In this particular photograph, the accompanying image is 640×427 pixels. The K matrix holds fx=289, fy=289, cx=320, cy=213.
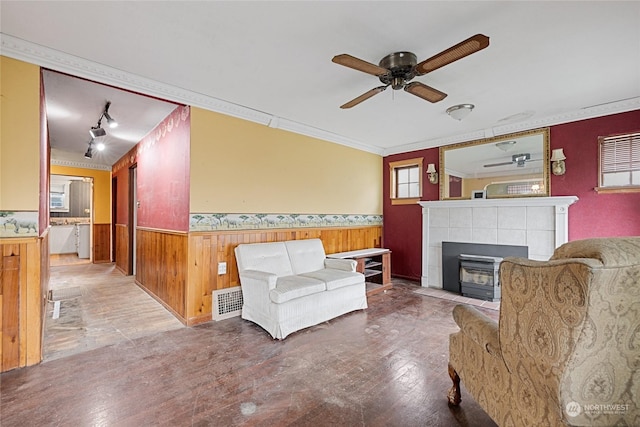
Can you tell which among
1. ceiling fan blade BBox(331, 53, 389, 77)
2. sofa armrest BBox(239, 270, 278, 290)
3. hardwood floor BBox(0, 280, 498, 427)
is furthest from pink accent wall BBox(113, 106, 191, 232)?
ceiling fan blade BBox(331, 53, 389, 77)

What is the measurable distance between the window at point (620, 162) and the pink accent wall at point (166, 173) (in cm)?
512

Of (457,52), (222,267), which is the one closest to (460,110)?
(457,52)

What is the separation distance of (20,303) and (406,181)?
18.1ft

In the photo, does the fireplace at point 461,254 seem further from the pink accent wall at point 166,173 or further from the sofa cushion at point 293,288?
the pink accent wall at point 166,173

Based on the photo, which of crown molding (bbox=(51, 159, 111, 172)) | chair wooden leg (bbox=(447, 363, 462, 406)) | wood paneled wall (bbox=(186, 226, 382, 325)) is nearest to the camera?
chair wooden leg (bbox=(447, 363, 462, 406))

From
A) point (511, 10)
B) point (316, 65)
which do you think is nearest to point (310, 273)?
point (316, 65)

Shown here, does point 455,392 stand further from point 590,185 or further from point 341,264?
point 590,185

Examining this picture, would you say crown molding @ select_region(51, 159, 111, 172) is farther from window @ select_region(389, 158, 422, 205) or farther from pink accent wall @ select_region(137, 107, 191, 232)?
window @ select_region(389, 158, 422, 205)

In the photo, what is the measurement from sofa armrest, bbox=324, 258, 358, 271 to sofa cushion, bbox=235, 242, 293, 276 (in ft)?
2.02

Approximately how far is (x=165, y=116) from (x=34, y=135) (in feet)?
5.26

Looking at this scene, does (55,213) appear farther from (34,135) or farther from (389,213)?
(389,213)

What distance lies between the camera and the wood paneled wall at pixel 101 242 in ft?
23.7

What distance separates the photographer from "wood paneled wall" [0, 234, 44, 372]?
2.25 m

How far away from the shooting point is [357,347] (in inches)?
107
